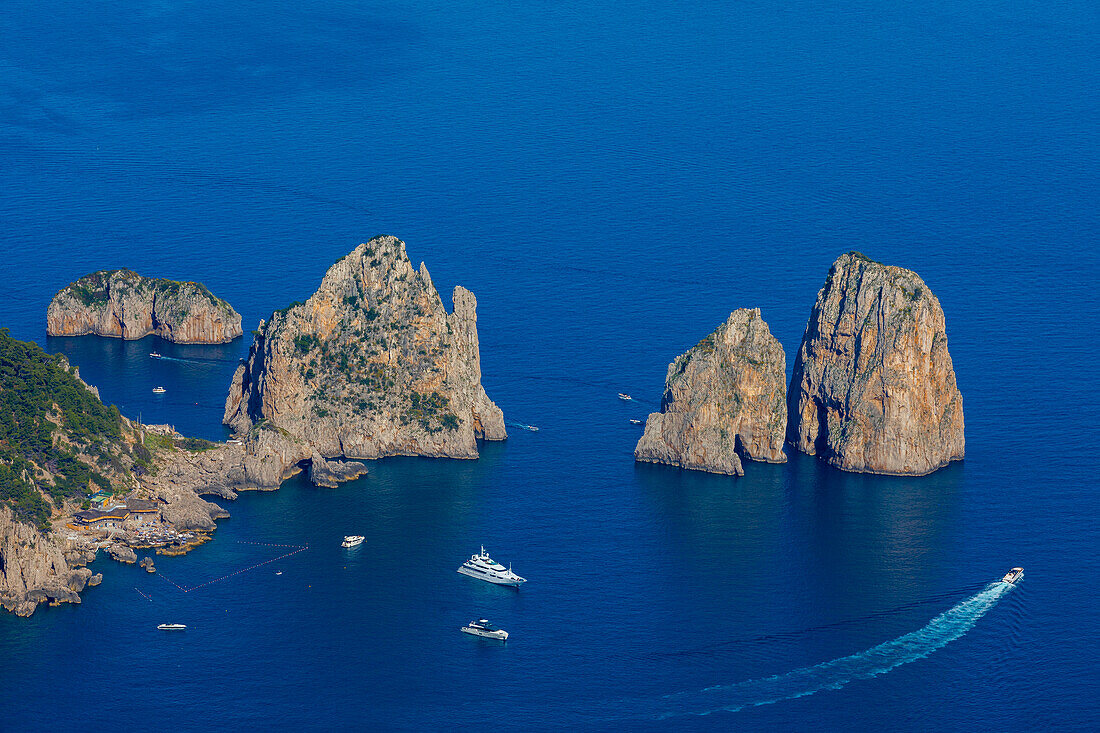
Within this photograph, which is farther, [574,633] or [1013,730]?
[574,633]

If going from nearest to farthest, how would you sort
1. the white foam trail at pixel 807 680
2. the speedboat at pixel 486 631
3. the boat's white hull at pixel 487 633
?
the white foam trail at pixel 807 680 < the boat's white hull at pixel 487 633 < the speedboat at pixel 486 631

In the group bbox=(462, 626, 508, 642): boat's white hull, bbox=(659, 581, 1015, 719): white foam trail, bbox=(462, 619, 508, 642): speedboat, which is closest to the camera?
bbox=(659, 581, 1015, 719): white foam trail

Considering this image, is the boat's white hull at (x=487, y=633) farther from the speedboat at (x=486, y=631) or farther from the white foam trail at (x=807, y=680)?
the white foam trail at (x=807, y=680)

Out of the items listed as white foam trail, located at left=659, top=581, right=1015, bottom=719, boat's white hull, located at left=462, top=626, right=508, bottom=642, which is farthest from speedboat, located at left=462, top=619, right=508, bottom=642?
white foam trail, located at left=659, top=581, right=1015, bottom=719

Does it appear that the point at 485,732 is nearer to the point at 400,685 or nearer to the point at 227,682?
the point at 400,685

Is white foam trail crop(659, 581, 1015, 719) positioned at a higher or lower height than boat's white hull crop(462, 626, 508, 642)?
lower

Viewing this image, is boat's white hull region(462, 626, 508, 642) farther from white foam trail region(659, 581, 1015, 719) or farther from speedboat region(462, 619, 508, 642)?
white foam trail region(659, 581, 1015, 719)

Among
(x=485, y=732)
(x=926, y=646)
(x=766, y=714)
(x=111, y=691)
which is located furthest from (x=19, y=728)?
(x=926, y=646)

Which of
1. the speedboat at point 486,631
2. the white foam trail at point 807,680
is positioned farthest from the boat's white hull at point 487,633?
the white foam trail at point 807,680
